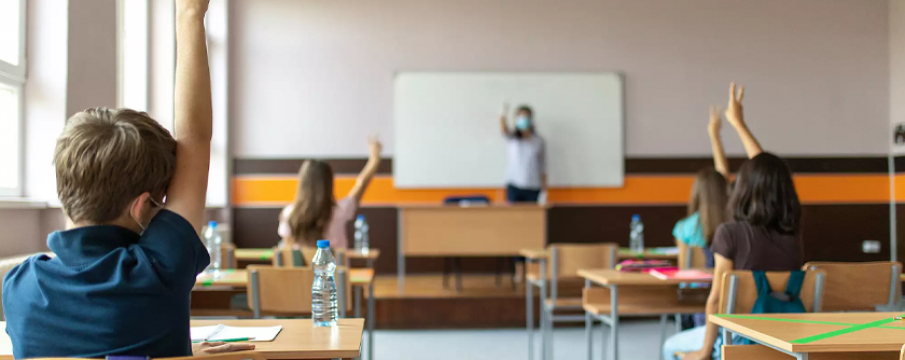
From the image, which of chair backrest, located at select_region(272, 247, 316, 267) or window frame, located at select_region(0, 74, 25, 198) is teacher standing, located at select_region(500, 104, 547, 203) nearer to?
chair backrest, located at select_region(272, 247, 316, 267)

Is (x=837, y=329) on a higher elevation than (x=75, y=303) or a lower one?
Answer: lower

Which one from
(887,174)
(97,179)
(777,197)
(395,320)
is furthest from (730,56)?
(97,179)

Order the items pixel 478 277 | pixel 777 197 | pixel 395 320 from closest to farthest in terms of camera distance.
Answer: pixel 777 197, pixel 395 320, pixel 478 277

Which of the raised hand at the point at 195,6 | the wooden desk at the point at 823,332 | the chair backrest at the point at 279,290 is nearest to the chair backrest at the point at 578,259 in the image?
the chair backrest at the point at 279,290

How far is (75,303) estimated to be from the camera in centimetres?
109

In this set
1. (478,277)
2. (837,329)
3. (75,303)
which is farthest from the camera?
(478,277)

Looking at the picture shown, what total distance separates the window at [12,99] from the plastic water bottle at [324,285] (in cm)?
189

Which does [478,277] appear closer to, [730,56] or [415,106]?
[415,106]

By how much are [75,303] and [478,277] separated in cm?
619

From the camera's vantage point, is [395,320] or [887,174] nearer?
[395,320]

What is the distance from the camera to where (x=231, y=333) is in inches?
69.5

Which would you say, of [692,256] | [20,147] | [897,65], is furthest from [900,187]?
[20,147]

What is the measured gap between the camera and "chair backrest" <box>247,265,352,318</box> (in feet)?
9.20

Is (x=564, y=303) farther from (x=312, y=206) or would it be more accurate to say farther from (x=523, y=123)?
(x=523, y=123)
